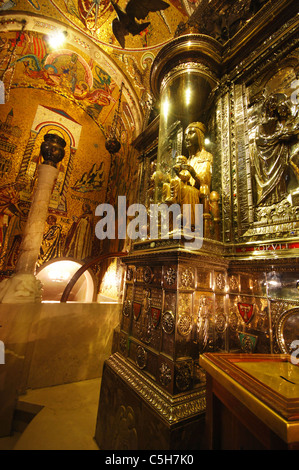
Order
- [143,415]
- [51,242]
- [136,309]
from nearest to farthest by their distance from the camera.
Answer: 1. [143,415]
2. [136,309]
3. [51,242]

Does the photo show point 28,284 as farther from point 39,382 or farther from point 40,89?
point 40,89

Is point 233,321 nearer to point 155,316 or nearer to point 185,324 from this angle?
point 185,324

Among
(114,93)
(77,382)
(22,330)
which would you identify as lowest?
(77,382)

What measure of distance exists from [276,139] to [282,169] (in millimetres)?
395

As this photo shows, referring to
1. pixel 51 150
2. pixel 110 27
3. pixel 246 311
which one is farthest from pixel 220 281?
pixel 110 27

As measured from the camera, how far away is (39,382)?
3.26m

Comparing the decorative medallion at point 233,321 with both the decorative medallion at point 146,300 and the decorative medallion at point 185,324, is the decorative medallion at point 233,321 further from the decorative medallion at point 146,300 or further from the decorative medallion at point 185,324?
the decorative medallion at point 146,300

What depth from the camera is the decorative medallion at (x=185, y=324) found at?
6.05ft

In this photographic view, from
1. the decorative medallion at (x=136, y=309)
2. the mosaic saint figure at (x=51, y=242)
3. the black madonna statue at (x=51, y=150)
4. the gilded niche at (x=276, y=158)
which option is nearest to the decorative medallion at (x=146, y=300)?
the decorative medallion at (x=136, y=309)

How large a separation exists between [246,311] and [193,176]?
1801 millimetres

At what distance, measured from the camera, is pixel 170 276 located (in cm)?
201

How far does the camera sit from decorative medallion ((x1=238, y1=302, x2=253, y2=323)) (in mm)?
2064

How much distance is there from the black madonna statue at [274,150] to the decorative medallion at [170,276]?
143cm
